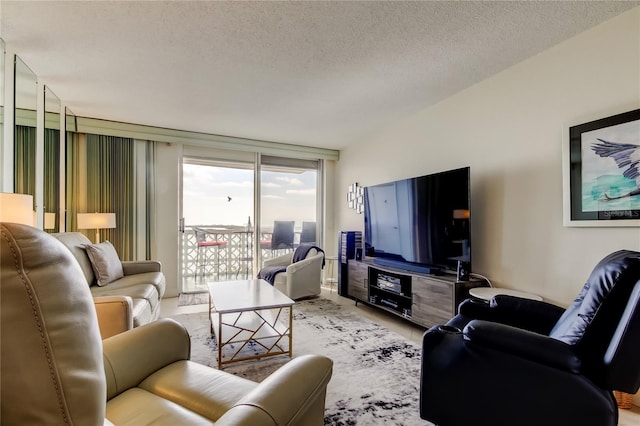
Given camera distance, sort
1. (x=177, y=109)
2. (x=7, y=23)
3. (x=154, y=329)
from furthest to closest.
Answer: (x=177, y=109) < (x=7, y=23) < (x=154, y=329)

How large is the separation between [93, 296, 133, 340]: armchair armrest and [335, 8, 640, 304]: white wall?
9.25 feet

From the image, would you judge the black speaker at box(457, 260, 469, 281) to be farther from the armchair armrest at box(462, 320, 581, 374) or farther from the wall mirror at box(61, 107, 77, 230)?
the wall mirror at box(61, 107, 77, 230)

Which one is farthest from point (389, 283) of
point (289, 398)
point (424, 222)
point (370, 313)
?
point (289, 398)

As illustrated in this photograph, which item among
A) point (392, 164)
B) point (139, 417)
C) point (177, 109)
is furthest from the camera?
point (392, 164)

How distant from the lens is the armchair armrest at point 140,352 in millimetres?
1195

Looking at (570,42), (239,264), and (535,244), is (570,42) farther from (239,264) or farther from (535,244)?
(239,264)

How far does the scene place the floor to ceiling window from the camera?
15.7ft

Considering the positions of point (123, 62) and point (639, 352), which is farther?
point (123, 62)

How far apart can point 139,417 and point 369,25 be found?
233 centimetres

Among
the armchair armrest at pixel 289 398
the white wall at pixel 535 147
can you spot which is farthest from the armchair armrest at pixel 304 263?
the armchair armrest at pixel 289 398

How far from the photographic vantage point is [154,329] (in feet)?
4.56

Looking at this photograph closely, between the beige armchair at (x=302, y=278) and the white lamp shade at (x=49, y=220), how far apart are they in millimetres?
2439

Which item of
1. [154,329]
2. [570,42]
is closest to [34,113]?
[154,329]

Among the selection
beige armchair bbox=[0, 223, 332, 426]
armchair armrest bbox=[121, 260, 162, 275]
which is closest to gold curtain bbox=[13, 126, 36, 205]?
armchair armrest bbox=[121, 260, 162, 275]
